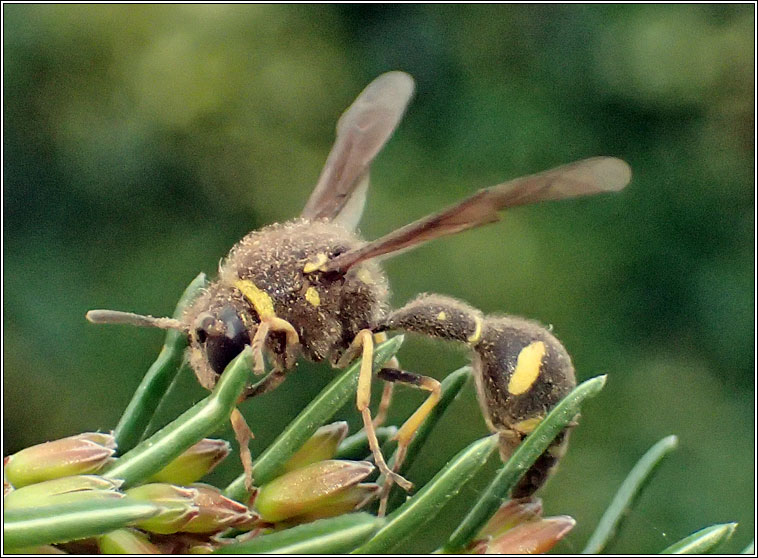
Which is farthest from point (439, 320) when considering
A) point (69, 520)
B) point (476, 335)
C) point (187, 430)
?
point (69, 520)

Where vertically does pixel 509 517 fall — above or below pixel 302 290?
below

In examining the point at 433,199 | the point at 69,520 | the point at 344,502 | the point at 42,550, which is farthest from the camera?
the point at 433,199

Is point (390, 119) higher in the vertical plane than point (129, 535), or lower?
higher

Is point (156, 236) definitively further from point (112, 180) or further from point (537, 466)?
point (537, 466)

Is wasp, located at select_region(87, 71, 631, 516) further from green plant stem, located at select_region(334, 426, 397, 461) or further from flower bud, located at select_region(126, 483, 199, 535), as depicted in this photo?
flower bud, located at select_region(126, 483, 199, 535)

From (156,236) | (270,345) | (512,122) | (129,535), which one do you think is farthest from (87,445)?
(512,122)

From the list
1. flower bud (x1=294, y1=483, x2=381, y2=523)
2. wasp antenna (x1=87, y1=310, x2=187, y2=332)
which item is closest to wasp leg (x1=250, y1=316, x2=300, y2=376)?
wasp antenna (x1=87, y1=310, x2=187, y2=332)

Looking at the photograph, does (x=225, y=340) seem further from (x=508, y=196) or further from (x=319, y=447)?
(x=508, y=196)
